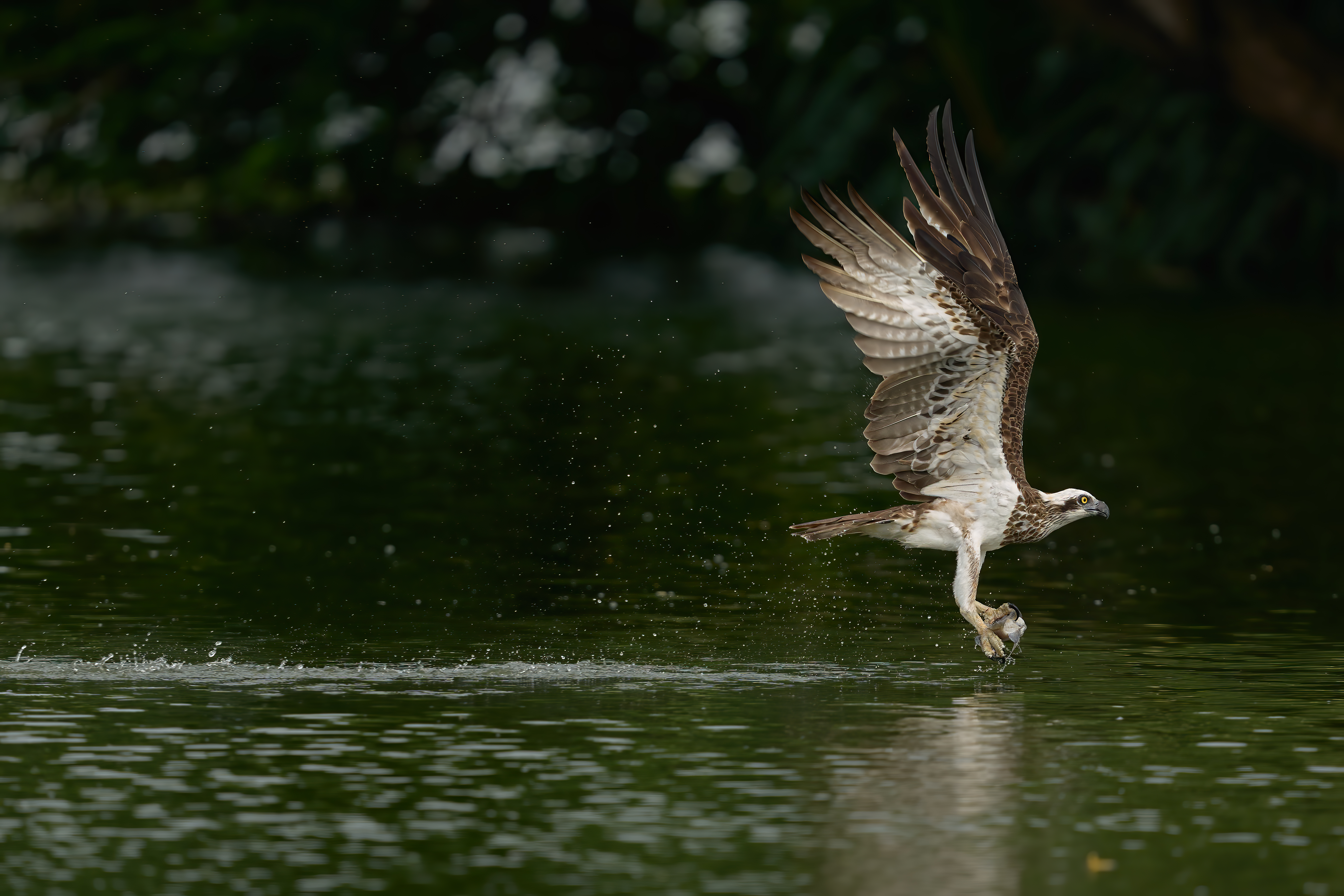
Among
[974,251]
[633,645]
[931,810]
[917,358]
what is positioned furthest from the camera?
[633,645]

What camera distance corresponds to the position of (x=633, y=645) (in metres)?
14.9

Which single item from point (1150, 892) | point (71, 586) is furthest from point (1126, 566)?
point (1150, 892)

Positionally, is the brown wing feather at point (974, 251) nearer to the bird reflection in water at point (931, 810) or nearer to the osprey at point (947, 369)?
the osprey at point (947, 369)

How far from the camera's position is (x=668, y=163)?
A: 52438mm

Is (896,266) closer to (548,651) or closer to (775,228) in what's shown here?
(548,651)

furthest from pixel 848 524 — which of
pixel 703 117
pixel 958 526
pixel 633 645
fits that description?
pixel 703 117

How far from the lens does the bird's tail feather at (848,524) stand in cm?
1434

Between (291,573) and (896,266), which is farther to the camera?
(291,573)

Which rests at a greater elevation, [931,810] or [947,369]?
[947,369]

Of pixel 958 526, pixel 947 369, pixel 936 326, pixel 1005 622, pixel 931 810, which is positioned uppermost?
pixel 936 326

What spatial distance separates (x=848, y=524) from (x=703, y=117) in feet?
128

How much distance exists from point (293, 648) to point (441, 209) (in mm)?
39121

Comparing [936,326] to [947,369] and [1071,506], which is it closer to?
[947,369]

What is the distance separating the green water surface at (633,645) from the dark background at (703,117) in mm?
10950
